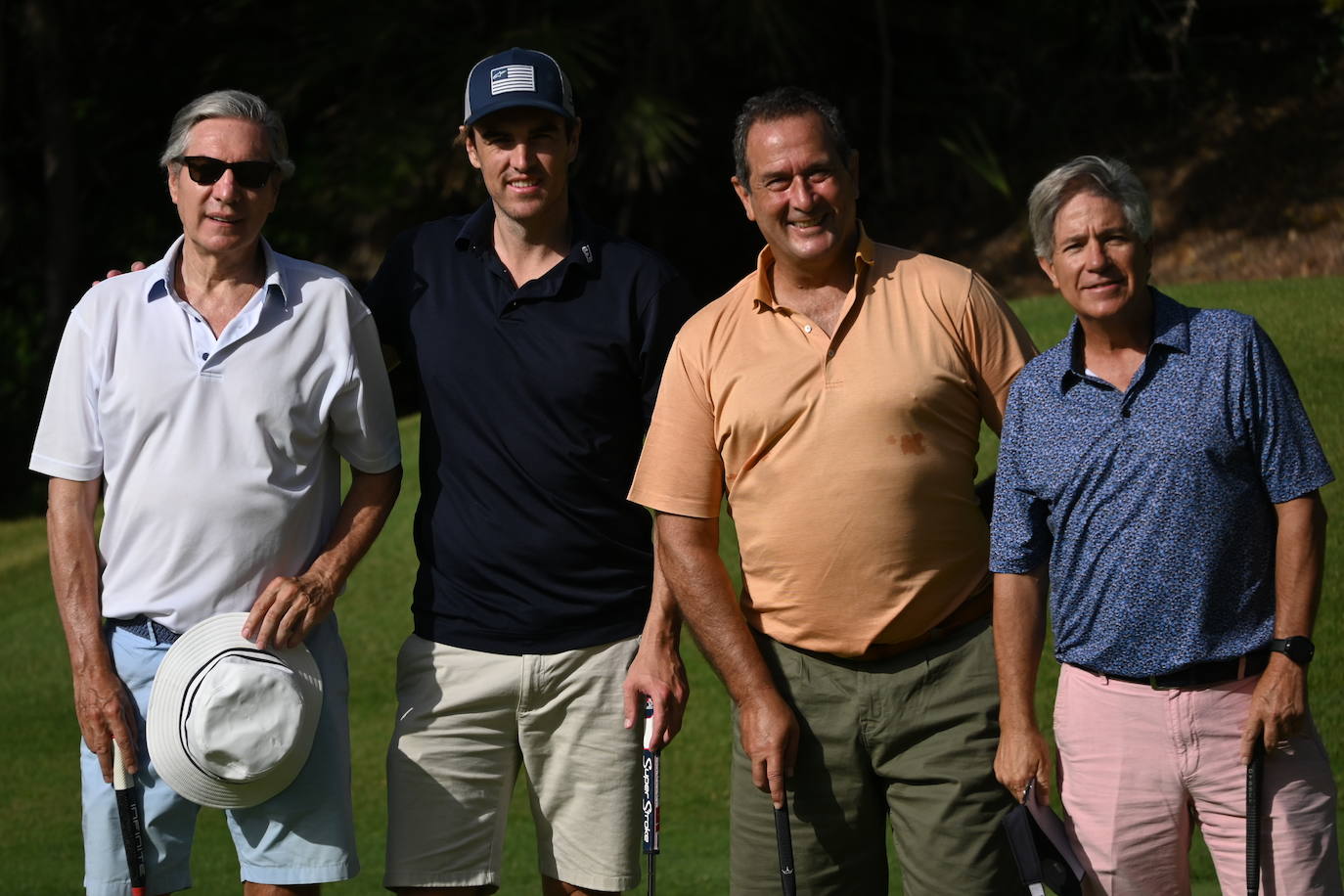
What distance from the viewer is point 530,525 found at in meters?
3.27

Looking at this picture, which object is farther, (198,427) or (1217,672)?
(198,427)

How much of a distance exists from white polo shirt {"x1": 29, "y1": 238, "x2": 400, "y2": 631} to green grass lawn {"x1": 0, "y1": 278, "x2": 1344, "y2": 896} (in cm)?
226

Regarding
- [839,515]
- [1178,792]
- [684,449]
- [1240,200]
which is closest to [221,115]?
[684,449]

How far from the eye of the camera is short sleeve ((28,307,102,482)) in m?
3.12

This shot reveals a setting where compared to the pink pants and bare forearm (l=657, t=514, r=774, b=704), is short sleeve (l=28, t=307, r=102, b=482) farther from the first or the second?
the pink pants

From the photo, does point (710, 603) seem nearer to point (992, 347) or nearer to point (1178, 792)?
point (992, 347)

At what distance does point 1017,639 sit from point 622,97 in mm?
8744

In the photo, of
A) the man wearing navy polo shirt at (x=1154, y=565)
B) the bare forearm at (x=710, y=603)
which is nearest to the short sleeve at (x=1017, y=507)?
the man wearing navy polo shirt at (x=1154, y=565)

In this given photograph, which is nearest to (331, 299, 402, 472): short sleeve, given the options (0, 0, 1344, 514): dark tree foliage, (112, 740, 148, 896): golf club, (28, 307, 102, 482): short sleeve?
(28, 307, 102, 482): short sleeve

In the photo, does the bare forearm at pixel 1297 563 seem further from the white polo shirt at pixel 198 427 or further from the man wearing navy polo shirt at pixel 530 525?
the white polo shirt at pixel 198 427

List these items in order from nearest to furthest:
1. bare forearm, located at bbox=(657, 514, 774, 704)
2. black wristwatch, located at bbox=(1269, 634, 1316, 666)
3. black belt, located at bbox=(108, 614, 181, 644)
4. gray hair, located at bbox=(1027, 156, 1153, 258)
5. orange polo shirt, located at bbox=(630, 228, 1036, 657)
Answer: black wristwatch, located at bbox=(1269, 634, 1316, 666) → gray hair, located at bbox=(1027, 156, 1153, 258) → orange polo shirt, located at bbox=(630, 228, 1036, 657) → bare forearm, located at bbox=(657, 514, 774, 704) → black belt, located at bbox=(108, 614, 181, 644)

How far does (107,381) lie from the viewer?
3.11 m

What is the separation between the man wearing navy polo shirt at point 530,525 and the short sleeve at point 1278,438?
3.75 ft

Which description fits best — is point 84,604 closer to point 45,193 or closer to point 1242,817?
point 1242,817
